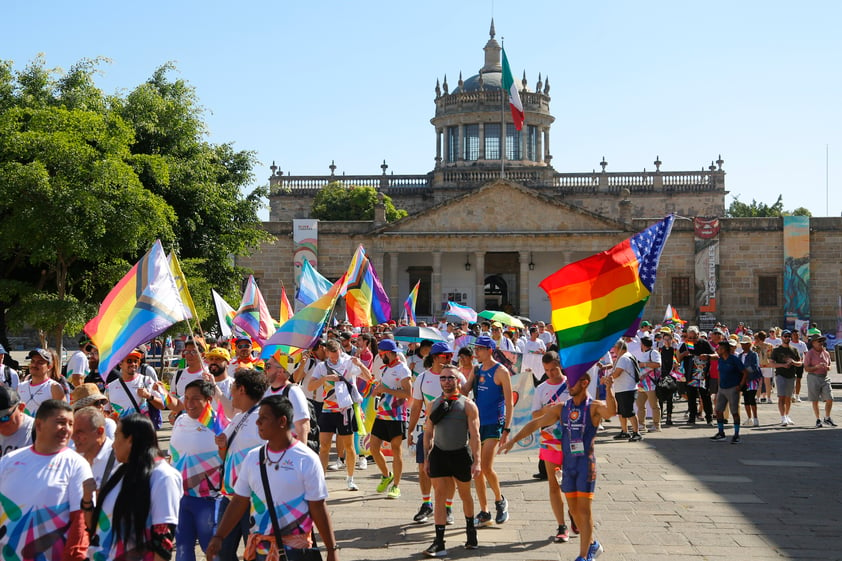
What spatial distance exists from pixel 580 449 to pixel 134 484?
12.2ft

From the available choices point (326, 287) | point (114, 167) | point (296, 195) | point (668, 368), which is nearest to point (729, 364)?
point (668, 368)

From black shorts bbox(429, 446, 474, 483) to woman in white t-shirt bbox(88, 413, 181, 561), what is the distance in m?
3.42

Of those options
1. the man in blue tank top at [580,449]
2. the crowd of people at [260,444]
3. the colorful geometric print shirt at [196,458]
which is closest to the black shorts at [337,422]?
the crowd of people at [260,444]

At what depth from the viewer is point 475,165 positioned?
211 feet

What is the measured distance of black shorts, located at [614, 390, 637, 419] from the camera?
584 inches

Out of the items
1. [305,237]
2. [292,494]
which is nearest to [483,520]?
[292,494]

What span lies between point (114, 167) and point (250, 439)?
15986 mm

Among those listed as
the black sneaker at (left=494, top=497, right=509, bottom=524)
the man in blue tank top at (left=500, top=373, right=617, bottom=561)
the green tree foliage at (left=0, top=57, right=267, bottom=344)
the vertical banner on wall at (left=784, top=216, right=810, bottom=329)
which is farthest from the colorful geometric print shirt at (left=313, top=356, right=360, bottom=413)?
the vertical banner on wall at (left=784, top=216, right=810, bottom=329)

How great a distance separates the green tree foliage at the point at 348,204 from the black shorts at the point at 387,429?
44.2 meters

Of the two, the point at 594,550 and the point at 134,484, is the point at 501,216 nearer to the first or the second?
the point at 594,550

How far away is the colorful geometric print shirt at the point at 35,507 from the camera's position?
4.93 metres

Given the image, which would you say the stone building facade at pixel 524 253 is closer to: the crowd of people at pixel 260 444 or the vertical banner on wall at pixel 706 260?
the vertical banner on wall at pixel 706 260

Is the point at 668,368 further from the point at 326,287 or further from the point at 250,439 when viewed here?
the point at 250,439

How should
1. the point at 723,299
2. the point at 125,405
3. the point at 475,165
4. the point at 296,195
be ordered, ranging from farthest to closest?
the point at 475,165 → the point at 296,195 → the point at 723,299 → the point at 125,405
